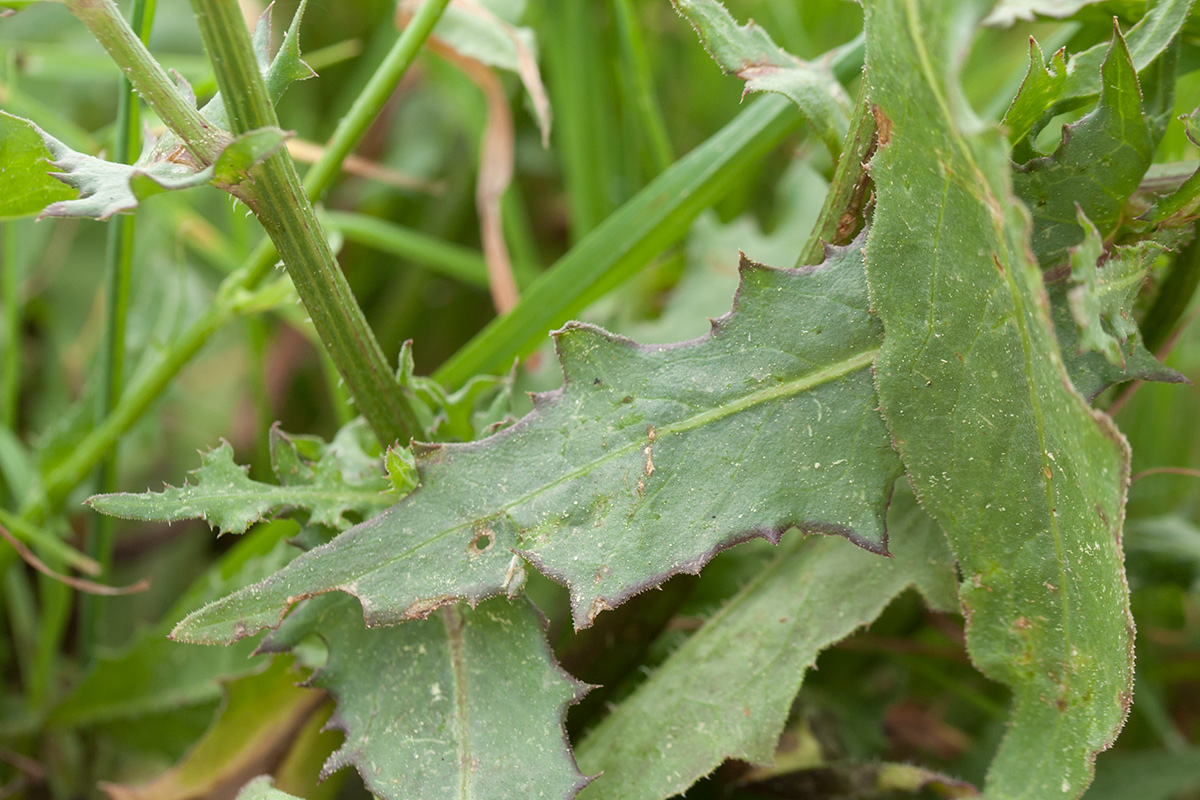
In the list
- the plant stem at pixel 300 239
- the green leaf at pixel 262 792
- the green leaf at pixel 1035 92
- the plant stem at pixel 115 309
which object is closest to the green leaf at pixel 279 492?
the plant stem at pixel 300 239

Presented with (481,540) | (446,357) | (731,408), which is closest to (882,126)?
(731,408)

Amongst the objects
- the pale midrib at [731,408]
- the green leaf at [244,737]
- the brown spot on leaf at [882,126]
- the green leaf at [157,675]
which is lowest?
the green leaf at [157,675]

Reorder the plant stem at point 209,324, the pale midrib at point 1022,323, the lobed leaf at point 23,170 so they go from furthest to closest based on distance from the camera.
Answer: the plant stem at point 209,324 < the lobed leaf at point 23,170 < the pale midrib at point 1022,323

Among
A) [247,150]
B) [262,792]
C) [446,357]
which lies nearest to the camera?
[247,150]

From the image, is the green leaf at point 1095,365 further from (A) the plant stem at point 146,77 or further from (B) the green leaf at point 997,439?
(A) the plant stem at point 146,77

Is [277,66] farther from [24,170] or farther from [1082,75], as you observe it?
[1082,75]

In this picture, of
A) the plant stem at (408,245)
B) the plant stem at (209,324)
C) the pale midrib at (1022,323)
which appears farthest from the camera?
the plant stem at (408,245)
